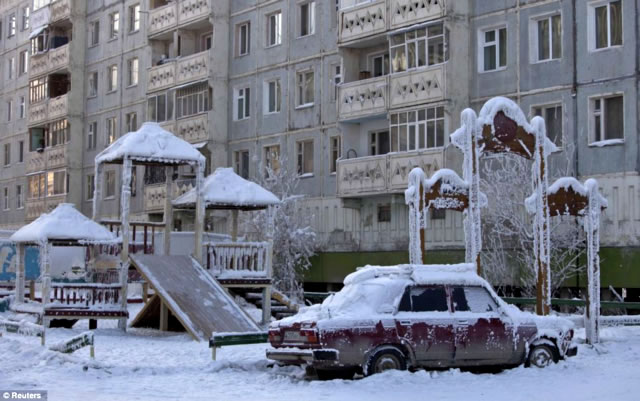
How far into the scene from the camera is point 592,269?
21578 millimetres

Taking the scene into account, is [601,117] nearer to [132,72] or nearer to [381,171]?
[381,171]

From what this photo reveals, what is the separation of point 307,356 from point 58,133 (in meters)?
43.9

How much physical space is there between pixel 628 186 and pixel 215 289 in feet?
40.9

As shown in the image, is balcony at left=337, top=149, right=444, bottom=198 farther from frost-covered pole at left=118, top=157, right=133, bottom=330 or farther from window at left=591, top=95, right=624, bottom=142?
frost-covered pole at left=118, top=157, right=133, bottom=330

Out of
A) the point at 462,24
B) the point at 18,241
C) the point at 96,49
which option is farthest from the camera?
the point at 96,49

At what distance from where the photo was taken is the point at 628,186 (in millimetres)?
30094

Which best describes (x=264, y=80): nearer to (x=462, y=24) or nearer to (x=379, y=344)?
(x=462, y=24)

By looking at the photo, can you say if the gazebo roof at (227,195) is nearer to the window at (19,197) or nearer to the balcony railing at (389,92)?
the balcony railing at (389,92)

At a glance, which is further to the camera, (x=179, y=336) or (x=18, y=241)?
(x=18, y=241)

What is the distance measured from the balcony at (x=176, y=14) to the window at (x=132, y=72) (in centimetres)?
372

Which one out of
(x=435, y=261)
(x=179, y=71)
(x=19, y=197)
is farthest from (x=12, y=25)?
(x=435, y=261)

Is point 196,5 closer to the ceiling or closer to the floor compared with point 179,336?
closer to the ceiling

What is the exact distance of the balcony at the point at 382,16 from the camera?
34125 mm

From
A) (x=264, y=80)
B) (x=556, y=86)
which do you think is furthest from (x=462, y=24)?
(x=264, y=80)
